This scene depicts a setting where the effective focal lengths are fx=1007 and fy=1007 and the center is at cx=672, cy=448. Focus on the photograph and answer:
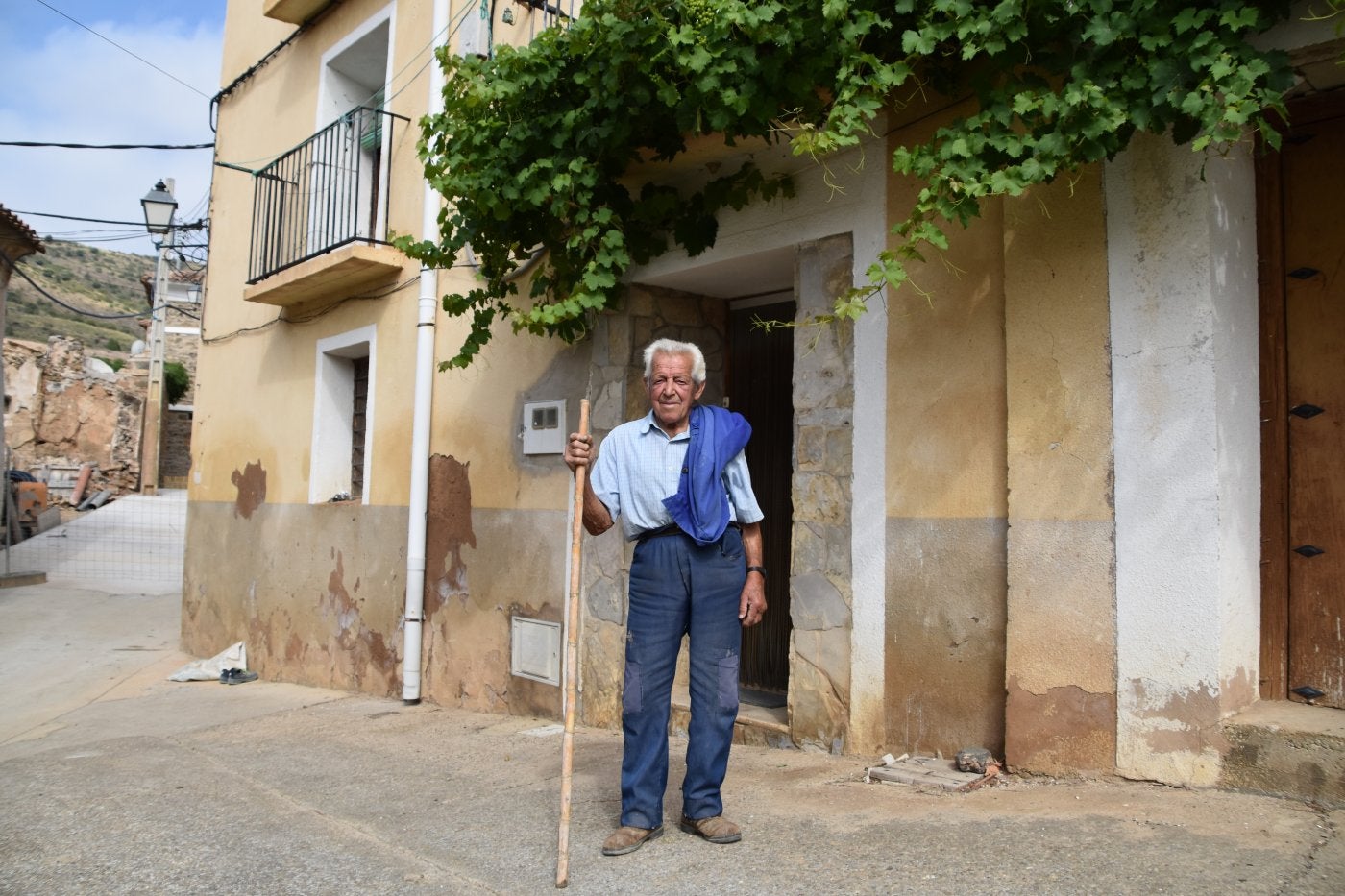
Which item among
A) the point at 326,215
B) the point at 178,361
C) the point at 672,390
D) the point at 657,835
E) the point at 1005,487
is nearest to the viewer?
the point at 657,835

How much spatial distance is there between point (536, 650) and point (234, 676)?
4.02 meters

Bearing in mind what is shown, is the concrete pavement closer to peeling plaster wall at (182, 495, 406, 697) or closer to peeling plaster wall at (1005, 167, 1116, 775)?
peeling plaster wall at (1005, 167, 1116, 775)

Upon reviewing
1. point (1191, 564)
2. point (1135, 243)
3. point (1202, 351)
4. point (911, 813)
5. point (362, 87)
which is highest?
point (362, 87)

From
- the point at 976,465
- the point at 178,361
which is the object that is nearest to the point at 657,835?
the point at 976,465

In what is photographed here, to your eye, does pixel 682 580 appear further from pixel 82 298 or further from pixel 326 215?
pixel 82 298

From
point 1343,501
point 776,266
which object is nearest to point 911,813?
point 1343,501

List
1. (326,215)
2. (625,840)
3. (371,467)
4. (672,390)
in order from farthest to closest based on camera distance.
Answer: (326,215) < (371,467) < (672,390) < (625,840)

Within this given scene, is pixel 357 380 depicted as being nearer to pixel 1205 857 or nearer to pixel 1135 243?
pixel 1135 243

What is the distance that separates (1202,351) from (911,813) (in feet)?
5.94

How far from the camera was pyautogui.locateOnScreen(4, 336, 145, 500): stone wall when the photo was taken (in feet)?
78.0

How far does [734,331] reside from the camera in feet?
19.3

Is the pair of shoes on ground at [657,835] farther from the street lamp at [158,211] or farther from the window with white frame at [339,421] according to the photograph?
the street lamp at [158,211]

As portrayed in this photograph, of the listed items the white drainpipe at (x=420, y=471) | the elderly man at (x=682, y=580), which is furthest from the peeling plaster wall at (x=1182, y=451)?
the white drainpipe at (x=420, y=471)

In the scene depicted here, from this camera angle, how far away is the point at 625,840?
316cm
